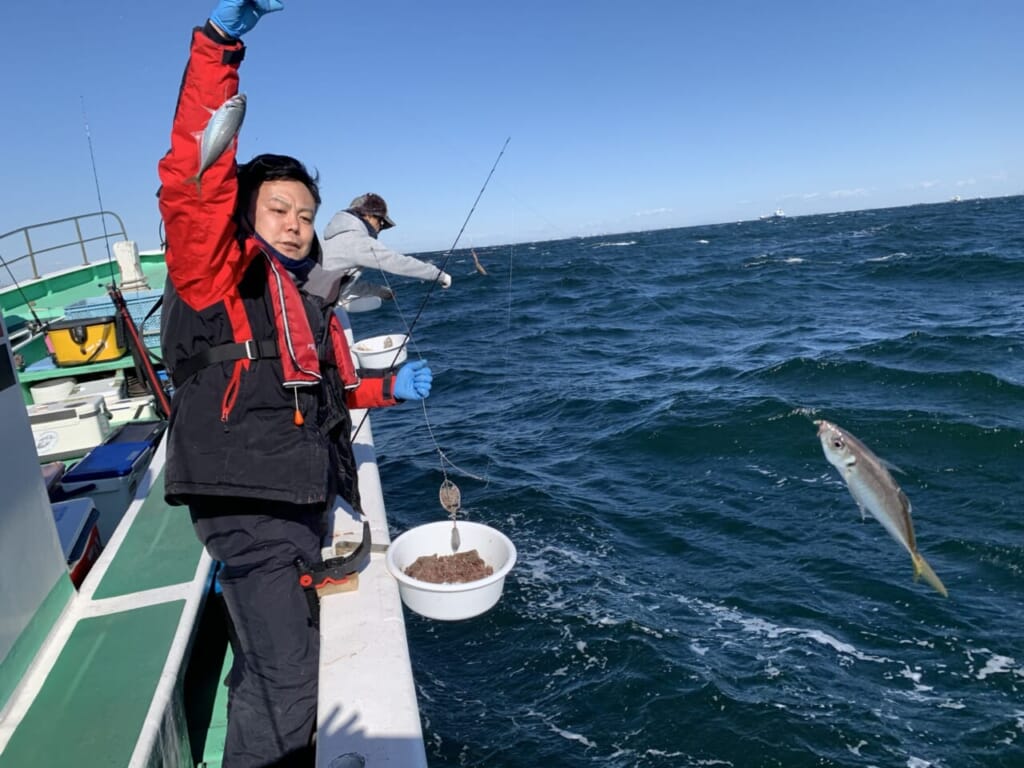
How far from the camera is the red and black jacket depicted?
1.83m

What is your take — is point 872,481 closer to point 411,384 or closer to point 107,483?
point 411,384

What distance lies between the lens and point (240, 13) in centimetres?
187

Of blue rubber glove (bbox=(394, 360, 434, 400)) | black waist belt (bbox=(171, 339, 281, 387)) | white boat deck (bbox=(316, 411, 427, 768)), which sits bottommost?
white boat deck (bbox=(316, 411, 427, 768))

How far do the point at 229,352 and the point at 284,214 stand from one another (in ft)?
2.11

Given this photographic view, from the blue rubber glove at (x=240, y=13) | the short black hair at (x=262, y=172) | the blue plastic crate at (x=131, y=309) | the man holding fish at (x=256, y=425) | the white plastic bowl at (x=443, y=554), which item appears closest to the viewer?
the blue rubber glove at (x=240, y=13)

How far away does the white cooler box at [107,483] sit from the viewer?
12.8 feet

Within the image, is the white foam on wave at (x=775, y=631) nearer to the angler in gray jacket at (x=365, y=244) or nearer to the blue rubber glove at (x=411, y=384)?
the blue rubber glove at (x=411, y=384)

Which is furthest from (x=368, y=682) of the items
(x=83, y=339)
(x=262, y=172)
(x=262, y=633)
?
(x=83, y=339)

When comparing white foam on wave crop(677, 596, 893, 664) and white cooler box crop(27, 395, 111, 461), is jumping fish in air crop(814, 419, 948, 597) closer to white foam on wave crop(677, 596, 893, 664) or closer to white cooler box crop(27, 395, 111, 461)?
white foam on wave crop(677, 596, 893, 664)

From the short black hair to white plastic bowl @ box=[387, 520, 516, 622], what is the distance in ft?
5.85

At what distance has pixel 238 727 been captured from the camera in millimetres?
2219

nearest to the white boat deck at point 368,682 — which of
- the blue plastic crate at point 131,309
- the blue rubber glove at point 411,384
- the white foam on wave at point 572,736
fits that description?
the blue rubber glove at point 411,384

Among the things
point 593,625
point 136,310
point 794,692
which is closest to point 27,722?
point 593,625

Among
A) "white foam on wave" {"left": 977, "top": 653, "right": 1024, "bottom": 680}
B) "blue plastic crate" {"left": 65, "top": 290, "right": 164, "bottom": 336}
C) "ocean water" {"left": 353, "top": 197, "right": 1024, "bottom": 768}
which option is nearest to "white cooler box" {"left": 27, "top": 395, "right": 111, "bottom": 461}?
"blue plastic crate" {"left": 65, "top": 290, "right": 164, "bottom": 336}
